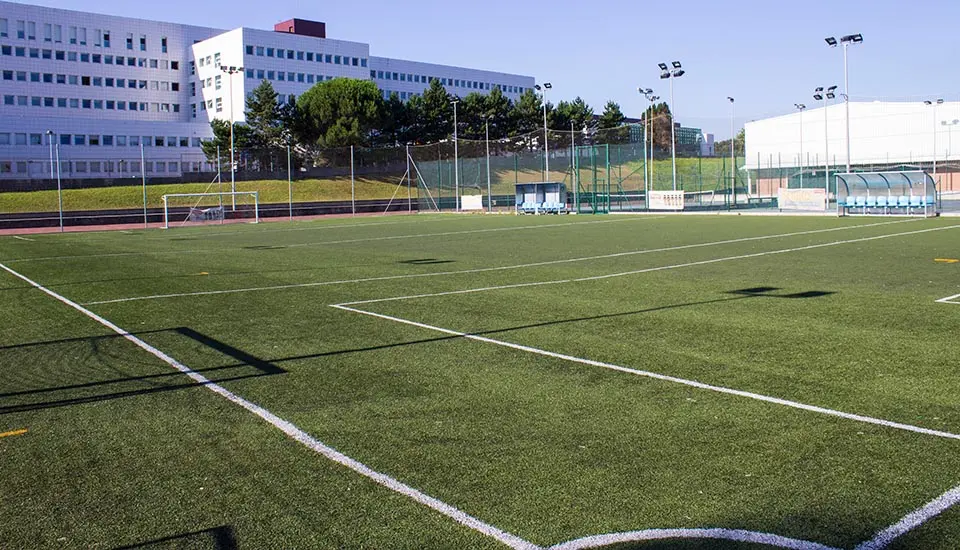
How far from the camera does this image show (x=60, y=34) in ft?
300

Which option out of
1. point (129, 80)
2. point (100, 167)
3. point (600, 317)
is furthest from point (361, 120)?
point (600, 317)

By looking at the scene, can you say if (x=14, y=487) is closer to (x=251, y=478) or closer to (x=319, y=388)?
(x=251, y=478)

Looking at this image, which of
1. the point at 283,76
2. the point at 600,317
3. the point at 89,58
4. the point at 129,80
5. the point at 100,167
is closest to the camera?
the point at 600,317

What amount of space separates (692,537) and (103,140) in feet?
312

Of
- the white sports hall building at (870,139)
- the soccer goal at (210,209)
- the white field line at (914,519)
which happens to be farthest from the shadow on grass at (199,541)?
the white sports hall building at (870,139)

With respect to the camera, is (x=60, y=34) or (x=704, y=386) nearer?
(x=704, y=386)

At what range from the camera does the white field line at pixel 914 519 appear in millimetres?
4133

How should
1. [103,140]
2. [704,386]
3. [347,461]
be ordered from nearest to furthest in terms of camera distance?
[347,461] < [704,386] < [103,140]

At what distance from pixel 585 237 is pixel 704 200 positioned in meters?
30.3

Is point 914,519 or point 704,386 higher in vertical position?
point 704,386

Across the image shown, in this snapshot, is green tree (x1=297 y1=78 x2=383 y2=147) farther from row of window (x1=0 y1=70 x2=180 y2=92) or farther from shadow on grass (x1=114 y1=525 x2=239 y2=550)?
shadow on grass (x1=114 y1=525 x2=239 y2=550)

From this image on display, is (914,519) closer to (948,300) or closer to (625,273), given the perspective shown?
(948,300)

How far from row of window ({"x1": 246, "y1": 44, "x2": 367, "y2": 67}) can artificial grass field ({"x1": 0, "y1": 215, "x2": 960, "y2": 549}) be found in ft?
288

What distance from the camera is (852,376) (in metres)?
7.57
